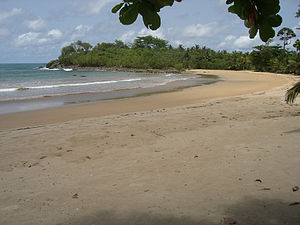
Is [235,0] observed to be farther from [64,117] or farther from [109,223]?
[64,117]

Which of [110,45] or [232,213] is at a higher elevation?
[110,45]

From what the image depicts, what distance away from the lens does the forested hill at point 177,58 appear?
141 ft

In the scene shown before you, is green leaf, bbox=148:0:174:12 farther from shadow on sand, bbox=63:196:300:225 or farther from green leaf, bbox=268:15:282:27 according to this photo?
shadow on sand, bbox=63:196:300:225

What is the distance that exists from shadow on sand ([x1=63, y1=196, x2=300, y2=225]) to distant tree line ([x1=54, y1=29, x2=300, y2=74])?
2052 cm

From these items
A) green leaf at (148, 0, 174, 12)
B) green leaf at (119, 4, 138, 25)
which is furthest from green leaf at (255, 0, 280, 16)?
green leaf at (119, 4, 138, 25)

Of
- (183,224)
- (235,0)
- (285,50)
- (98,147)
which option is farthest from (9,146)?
(285,50)

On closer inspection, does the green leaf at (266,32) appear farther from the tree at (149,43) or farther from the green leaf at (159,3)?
the tree at (149,43)

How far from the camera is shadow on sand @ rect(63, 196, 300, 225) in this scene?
2299mm

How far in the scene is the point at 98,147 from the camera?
4914 mm

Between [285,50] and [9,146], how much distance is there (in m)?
46.1

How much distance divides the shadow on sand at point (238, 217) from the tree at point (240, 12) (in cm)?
161

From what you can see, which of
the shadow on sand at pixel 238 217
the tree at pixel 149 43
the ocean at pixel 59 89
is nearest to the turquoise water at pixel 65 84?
the ocean at pixel 59 89

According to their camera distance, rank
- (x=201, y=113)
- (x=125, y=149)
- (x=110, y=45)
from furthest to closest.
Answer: (x=110, y=45), (x=201, y=113), (x=125, y=149)

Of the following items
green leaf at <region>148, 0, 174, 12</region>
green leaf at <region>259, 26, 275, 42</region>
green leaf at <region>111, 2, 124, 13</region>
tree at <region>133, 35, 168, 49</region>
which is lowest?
green leaf at <region>259, 26, 275, 42</region>
